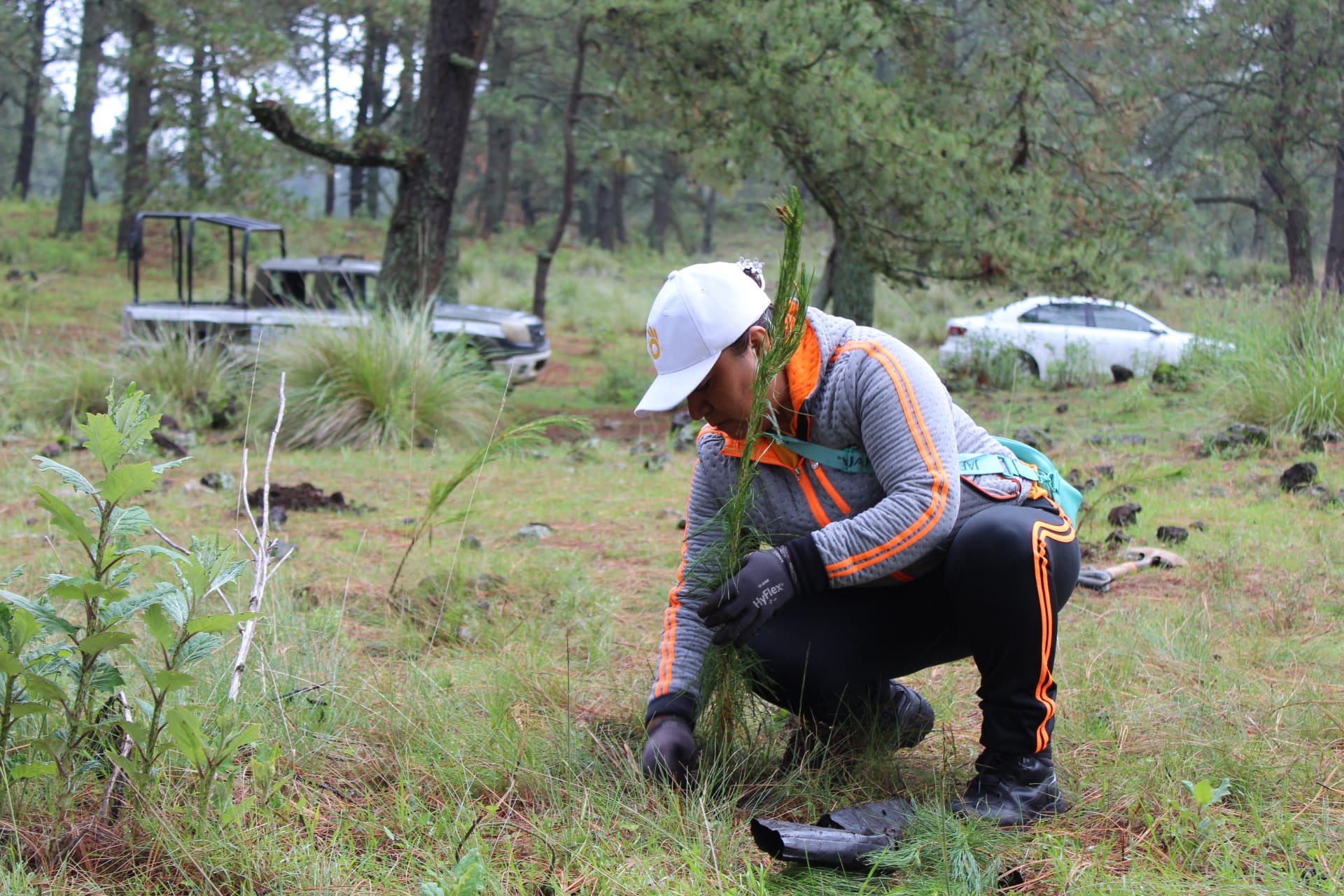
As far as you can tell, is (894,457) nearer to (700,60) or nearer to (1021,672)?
(1021,672)

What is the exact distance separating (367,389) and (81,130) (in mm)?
22063

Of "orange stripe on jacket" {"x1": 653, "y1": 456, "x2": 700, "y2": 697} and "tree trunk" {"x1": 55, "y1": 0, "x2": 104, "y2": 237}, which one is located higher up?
"tree trunk" {"x1": 55, "y1": 0, "x2": 104, "y2": 237}

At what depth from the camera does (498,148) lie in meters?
35.1

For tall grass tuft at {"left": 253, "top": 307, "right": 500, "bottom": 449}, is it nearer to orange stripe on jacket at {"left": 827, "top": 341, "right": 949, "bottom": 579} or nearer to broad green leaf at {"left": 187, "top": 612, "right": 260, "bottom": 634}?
orange stripe on jacket at {"left": 827, "top": 341, "right": 949, "bottom": 579}

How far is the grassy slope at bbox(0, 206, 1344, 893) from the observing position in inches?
75.7

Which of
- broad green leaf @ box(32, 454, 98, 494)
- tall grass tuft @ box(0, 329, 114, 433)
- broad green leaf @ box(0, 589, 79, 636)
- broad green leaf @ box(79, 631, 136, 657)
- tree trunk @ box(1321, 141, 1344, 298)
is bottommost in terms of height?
tall grass tuft @ box(0, 329, 114, 433)

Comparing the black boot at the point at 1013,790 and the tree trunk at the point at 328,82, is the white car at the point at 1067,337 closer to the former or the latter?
the black boot at the point at 1013,790

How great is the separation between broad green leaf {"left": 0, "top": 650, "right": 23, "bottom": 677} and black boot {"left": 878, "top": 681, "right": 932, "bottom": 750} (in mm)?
1694

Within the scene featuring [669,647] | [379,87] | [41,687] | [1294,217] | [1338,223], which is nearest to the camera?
[41,687]

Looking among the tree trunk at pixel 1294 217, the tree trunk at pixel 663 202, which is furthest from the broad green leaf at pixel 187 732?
the tree trunk at pixel 663 202

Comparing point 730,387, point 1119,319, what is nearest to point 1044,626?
point 730,387

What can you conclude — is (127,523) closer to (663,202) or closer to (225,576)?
(225,576)

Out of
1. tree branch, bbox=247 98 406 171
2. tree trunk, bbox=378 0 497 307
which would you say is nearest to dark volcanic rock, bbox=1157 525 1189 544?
tree branch, bbox=247 98 406 171

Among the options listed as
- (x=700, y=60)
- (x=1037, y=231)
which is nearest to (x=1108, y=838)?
(x=1037, y=231)
